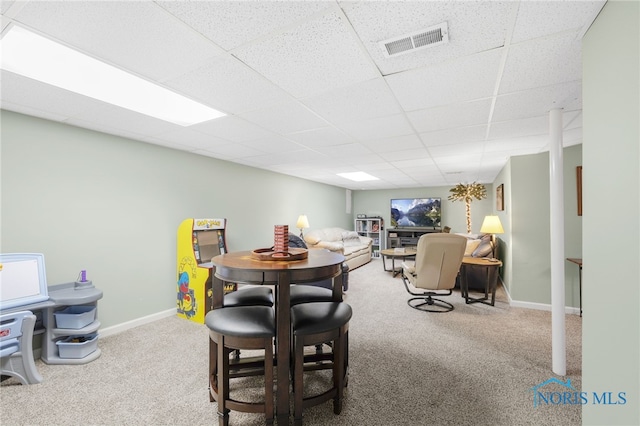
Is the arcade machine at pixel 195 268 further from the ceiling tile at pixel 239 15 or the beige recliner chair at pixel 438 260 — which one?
the ceiling tile at pixel 239 15

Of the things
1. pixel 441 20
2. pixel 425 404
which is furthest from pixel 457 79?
pixel 425 404

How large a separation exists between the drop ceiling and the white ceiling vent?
0.03 metres

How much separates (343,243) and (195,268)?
457 centimetres

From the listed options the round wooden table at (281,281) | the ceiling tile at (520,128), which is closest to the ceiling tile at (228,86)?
the round wooden table at (281,281)

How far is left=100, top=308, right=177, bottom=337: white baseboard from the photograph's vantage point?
10.3ft

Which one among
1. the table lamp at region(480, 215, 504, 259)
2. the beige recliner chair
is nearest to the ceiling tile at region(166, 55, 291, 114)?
the beige recliner chair

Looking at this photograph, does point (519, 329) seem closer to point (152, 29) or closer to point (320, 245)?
point (320, 245)

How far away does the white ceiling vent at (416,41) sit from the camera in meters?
1.46

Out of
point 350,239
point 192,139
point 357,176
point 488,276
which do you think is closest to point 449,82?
point 192,139

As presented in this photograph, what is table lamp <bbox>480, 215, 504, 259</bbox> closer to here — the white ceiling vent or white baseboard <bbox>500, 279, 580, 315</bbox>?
white baseboard <bbox>500, 279, 580, 315</bbox>

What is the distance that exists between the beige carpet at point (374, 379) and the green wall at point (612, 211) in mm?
713

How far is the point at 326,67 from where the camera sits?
1.81 metres

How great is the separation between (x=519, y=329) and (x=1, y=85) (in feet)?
18.1

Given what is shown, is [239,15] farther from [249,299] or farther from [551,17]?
[249,299]
